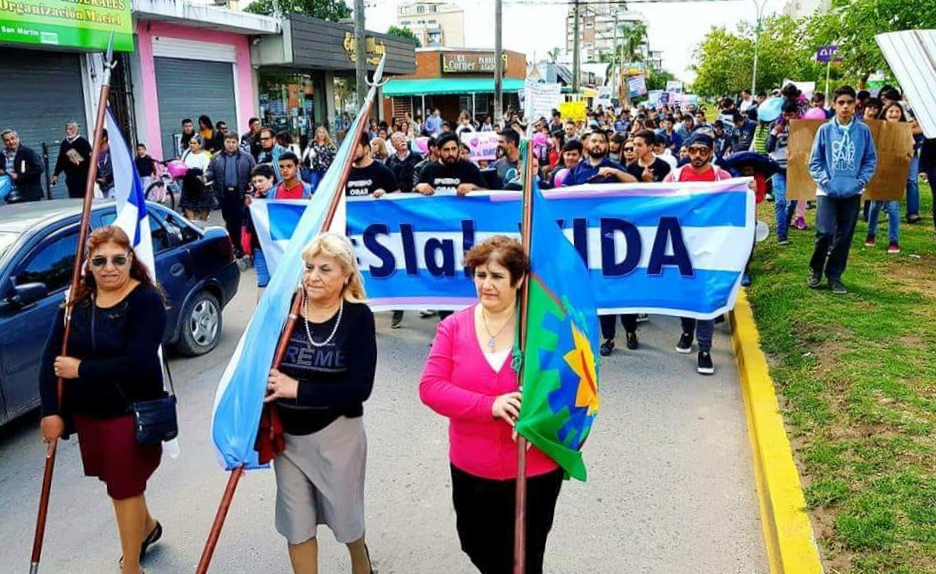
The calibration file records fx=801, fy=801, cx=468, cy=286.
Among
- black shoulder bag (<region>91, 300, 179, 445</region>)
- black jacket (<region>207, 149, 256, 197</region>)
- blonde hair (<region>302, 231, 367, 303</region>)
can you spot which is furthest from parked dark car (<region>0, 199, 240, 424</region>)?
black jacket (<region>207, 149, 256, 197</region>)

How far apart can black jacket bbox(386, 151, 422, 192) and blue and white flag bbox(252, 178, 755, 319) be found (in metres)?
3.01

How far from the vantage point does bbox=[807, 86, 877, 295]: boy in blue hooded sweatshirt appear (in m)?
7.38

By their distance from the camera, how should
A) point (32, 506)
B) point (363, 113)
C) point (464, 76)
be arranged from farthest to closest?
point (464, 76), point (32, 506), point (363, 113)

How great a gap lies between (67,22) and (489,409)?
15.4 m

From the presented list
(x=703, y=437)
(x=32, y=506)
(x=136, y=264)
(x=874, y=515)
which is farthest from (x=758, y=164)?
(x=32, y=506)

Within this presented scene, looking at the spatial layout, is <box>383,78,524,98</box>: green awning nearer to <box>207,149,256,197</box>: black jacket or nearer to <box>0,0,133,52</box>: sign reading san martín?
<box>0,0,133,52</box>: sign reading san martín

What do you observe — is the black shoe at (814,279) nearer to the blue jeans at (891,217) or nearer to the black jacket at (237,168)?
the blue jeans at (891,217)

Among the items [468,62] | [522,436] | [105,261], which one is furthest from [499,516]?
[468,62]

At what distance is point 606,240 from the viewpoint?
6.89 metres

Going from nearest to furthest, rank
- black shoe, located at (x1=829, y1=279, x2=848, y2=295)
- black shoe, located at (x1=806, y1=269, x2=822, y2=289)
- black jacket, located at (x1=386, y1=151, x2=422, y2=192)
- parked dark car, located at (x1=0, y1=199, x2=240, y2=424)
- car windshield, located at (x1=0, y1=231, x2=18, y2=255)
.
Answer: parked dark car, located at (x1=0, y1=199, x2=240, y2=424) < car windshield, located at (x1=0, y1=231, x2=18, y2=255) < black shoe, located at (x1=829, y1=279, x2=848, y2=295) < black shoe, located at (x1=806, y1=269, x2=822, y2=289) < black jacket, located at (x1=386, y1=151, x2=422, y2=192)

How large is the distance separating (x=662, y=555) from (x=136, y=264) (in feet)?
9.44

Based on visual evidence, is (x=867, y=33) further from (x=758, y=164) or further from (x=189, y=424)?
(x=189, y=424)

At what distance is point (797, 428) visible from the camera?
5.04 m

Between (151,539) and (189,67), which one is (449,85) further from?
(151,539)
